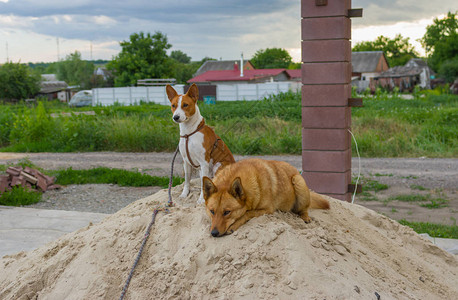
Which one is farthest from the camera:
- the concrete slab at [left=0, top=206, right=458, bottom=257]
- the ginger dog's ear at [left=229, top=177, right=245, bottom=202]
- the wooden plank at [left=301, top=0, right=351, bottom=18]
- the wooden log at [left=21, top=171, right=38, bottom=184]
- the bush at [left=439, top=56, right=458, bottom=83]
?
the bush at [left=439, top=56, right=458, bottom=83]

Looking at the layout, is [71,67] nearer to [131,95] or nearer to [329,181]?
[131,95]

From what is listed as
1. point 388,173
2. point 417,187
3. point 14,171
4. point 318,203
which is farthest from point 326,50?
point 14,171

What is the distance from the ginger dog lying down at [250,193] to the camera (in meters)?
3.52

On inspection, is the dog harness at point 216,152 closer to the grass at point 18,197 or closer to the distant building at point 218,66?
the grass at point 18,197

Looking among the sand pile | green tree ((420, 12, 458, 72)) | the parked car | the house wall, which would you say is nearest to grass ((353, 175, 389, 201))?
the sand pile

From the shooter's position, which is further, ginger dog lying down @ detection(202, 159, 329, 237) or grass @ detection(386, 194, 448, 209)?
grass @ detection(386, 194, 448, 209)

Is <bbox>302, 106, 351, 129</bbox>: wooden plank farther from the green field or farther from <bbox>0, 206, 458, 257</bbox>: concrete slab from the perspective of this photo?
the green field

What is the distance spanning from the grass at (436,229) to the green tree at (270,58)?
240 feet

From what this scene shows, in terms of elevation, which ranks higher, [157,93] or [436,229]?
[157,93]

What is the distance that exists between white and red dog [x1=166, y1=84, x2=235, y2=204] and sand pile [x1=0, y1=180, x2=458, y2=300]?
0.45 m

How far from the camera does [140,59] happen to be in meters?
49.6

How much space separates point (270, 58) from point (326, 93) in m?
74.5

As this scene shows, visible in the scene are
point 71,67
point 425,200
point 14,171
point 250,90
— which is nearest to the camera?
point 425,200

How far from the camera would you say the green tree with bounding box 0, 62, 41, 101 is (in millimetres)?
49219
